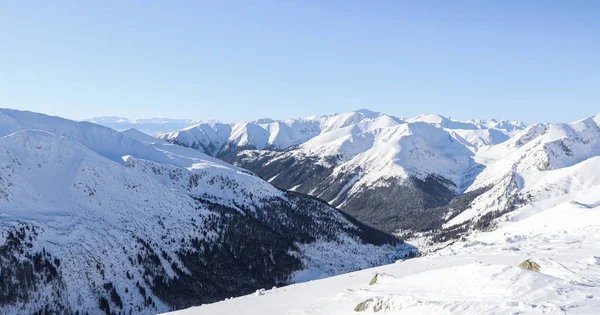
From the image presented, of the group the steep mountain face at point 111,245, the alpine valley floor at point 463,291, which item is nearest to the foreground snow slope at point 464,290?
the alpine valley floor at point 463,291

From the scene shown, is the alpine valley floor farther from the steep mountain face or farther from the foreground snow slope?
the steep mountain face

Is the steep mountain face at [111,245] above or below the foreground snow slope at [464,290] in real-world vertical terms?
below

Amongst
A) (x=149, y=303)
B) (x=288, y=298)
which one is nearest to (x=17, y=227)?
(x=149, y=303)

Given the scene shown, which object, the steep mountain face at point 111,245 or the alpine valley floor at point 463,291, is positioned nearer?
the alpine valley floor at point 463,291

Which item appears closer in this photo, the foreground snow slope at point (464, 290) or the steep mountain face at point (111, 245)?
the foreground snow slope at point (464, 290)

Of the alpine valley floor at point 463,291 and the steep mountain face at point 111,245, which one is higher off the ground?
the alpine valley floor at point 463,291

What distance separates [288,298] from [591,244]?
42.5 m

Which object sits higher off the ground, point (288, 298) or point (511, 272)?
point (511, 272)

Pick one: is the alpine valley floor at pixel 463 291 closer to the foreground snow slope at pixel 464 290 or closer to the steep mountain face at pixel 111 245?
the foreground snow slope at pixel 464 290

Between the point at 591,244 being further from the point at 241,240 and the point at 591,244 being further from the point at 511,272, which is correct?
the point at 241,240

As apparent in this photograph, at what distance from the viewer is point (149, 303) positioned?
118188mm

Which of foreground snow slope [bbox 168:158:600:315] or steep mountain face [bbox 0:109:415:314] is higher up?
foreground snow slope [bbox 168:158:600:315]

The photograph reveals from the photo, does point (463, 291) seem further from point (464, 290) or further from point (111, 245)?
point (111, 245)

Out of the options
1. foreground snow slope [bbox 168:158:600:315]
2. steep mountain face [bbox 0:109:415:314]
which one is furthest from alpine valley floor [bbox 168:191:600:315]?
steep mountain face [bbox 0:109:415:314]
